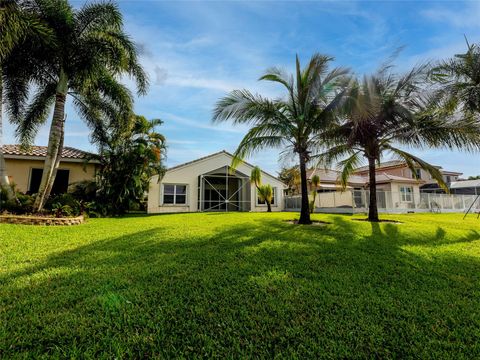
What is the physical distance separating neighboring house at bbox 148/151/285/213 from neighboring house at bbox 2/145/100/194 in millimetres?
4552

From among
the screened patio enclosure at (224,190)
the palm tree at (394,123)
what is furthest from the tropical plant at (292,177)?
the screened patio enclosure at (224,190)

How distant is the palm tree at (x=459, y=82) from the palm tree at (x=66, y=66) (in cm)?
1398

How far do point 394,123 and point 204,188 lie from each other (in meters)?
14.8

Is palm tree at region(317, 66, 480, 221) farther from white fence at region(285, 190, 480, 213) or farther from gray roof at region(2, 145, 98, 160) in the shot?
gray roof at region(2, 145, 98, 160)

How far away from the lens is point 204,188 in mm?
21391

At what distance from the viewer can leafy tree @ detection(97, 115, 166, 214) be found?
14430 millimetres

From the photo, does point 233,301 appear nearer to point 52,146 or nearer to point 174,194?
point 52,146

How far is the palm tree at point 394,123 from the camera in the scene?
9930 millimetres

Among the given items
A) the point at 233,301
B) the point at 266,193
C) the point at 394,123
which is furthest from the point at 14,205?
the point at 394,123

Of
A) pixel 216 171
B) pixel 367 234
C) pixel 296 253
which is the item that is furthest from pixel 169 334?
pixel 216 171

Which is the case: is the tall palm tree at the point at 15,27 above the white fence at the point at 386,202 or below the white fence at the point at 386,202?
above

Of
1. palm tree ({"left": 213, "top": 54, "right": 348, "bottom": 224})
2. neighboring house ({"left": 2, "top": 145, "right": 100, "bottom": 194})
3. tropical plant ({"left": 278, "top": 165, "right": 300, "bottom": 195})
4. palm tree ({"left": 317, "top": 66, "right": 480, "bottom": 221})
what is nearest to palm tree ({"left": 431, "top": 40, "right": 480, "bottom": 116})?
palm tree ({"left": 317, "top": 66, "right": 480, "bottom": 221})

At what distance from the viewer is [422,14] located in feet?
26.7

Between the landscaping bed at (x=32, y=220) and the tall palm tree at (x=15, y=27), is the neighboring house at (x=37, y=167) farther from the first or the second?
the landscaping bed at (x=32, y=220)
